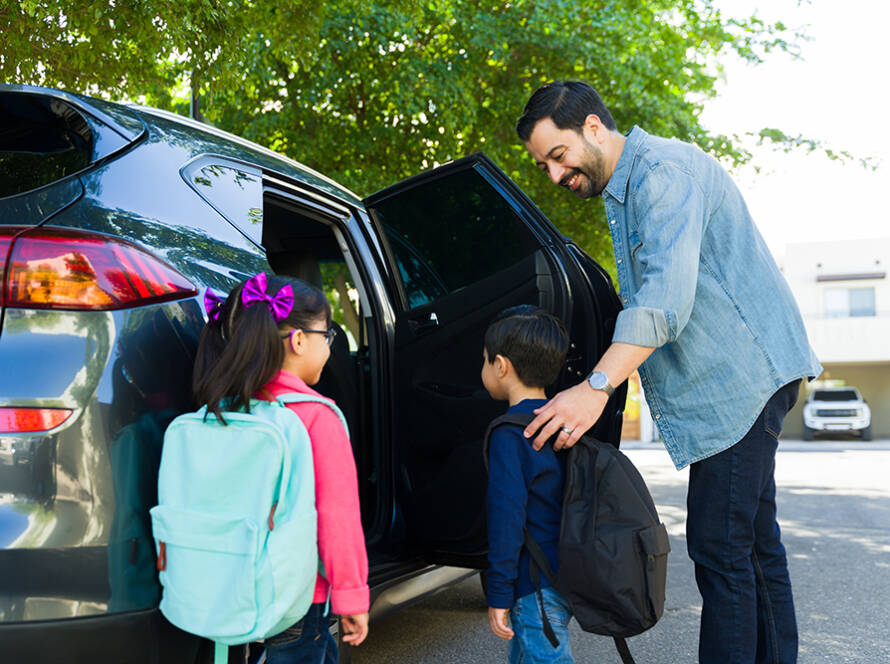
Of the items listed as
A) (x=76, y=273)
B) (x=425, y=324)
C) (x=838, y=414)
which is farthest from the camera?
(x=838, y=414)

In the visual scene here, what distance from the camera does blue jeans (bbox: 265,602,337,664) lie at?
1.93 metres

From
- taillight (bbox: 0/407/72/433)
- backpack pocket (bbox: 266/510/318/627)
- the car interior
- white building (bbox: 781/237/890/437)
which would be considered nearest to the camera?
taillight (bbox: 0/407/72/433)

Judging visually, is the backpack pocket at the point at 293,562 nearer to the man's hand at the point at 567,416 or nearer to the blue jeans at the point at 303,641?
the blue jeans at the point at 303,641

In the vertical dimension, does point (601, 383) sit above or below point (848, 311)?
above

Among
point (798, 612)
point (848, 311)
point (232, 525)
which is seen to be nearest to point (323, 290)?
point (232, 525)

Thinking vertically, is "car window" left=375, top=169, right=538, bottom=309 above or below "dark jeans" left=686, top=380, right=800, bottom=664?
above

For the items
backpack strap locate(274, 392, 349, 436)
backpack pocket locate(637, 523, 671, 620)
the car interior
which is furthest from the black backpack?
the car interior

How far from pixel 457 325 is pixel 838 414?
24.2 meters

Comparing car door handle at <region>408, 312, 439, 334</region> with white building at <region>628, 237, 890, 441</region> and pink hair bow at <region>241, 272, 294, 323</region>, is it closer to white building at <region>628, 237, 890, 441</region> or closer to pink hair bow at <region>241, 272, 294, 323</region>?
pink hair bow at <region>241, 272, 294, 323</region>

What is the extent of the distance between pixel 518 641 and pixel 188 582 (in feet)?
3.21

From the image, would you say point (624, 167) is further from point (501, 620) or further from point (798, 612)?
point (798, 612)

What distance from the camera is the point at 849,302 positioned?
30.6 meters

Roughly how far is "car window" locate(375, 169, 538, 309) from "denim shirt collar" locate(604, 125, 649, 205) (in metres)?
0.40

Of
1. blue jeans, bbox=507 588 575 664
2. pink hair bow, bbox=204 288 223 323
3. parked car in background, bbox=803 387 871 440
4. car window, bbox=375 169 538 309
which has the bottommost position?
parked car in background, bbox=803 387 871 440
